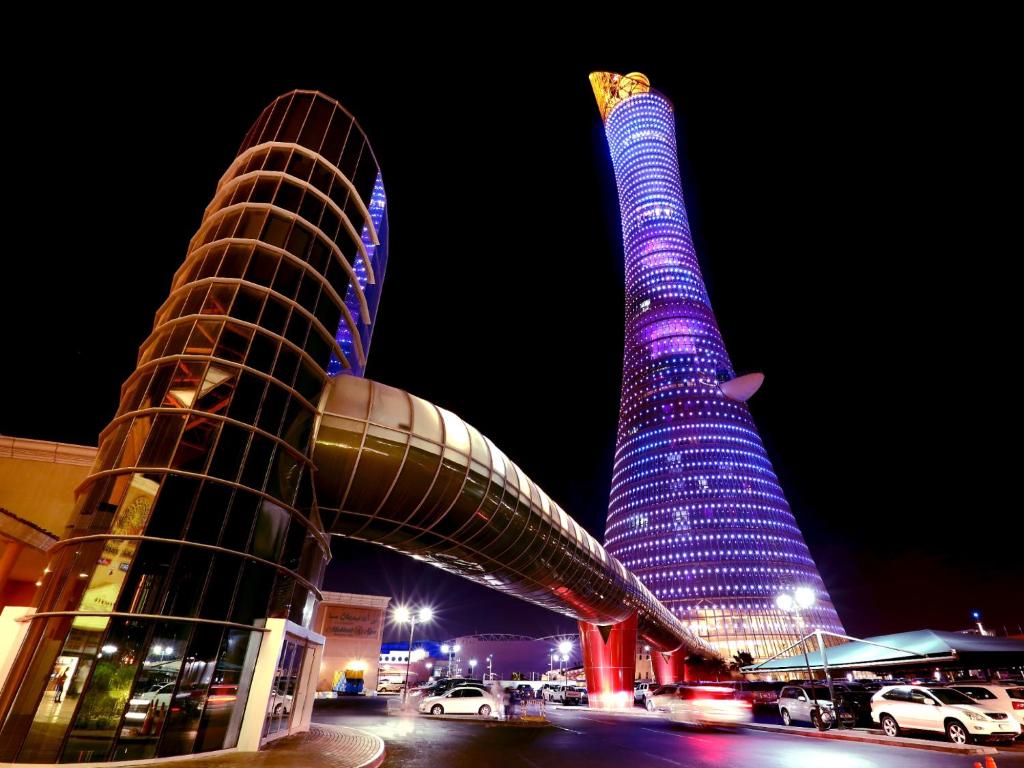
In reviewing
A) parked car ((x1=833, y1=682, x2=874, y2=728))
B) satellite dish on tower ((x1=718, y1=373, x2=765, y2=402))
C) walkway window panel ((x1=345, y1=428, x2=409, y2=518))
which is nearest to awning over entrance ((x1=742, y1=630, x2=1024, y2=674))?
parked car ((x1=833, y1=682, x2=874, y2=728))

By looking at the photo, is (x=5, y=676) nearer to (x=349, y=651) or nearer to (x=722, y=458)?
(x=349, y=651)

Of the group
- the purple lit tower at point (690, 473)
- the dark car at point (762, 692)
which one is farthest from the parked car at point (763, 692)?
the purple lit tower at point (690, 473)

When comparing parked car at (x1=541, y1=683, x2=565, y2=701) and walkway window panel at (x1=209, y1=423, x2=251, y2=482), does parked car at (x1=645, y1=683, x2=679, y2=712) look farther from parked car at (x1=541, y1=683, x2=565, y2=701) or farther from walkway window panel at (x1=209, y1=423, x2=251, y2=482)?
walkway window panel at (x1=209, y1=423, x2=251, y2=482)

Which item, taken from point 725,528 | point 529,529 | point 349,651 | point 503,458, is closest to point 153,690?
point 503,458

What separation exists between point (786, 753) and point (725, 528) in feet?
359

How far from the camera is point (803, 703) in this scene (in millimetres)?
24812

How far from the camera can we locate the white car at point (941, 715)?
16.1m

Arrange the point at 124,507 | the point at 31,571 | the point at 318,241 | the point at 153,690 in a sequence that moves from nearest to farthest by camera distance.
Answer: the point at 153,690 → the point at 124,507 → the point at 318,241 → the point at 31,571

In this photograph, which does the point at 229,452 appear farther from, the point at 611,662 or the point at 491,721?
the point at 611,662

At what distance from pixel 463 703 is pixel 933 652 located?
2461 centimetres

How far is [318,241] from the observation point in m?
19.8

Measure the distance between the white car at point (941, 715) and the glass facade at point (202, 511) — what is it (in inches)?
841

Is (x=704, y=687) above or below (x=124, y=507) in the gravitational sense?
below

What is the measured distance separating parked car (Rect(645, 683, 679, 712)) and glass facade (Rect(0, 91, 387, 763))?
2591cm
